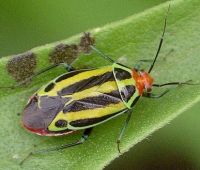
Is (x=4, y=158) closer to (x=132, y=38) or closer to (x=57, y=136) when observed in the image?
(x=57, y=136)

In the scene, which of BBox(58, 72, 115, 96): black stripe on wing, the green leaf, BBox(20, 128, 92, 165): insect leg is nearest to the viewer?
the green leaf

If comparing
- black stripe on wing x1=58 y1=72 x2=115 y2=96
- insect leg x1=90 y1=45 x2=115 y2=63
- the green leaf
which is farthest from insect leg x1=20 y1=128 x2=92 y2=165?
insect leg x1=90 y1=45 x2=115 y2=63

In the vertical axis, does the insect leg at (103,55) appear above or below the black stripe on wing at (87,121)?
above

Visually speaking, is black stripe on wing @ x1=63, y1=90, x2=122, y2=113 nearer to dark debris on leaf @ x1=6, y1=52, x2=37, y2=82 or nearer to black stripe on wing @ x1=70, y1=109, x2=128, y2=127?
black stripe on wing @ x1=70, y1=109, x2=128, y2=127

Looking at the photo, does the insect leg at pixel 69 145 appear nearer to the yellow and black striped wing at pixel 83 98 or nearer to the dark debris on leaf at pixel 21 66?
the yellow and black striped wing at pixel 83 98

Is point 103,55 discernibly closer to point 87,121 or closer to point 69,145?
point 87,121

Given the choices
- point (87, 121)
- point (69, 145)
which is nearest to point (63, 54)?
point (87, 121)

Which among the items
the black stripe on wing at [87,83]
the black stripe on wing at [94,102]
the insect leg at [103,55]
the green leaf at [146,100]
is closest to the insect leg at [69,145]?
the green leaf at [146,100]

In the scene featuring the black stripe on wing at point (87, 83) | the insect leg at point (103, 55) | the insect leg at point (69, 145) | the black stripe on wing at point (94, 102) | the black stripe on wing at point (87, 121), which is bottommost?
the insect leg at point (69, 145)
